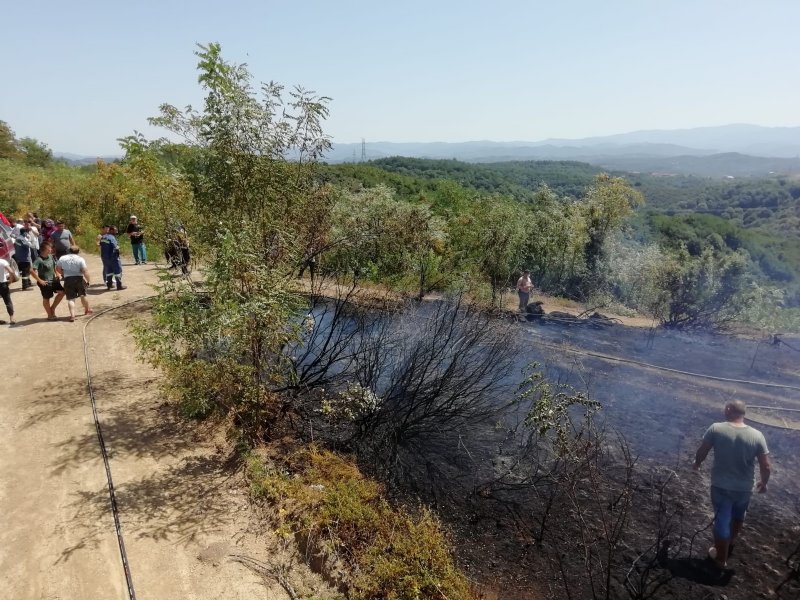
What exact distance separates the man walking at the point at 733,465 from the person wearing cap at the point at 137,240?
46.0 feet

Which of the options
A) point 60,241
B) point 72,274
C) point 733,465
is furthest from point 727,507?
point 60,241

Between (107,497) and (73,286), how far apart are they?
5.82 meters

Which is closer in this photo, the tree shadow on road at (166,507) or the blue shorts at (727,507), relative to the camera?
the blue shorts at (727,507)

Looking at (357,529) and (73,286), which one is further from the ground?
(73,286)

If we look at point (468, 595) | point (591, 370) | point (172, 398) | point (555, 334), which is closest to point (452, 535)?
point (468, 595)

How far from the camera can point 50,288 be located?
9.80 m

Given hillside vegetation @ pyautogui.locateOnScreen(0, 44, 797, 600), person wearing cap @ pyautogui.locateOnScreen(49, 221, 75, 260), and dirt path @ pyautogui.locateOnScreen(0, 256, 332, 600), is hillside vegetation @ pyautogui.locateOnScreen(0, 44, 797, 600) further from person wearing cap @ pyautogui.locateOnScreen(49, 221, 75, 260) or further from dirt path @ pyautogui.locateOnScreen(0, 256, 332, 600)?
person wearing cap @ pyautogui.locateOnScreen(49, 221, 75, 260)

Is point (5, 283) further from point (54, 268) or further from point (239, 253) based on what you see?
point (239, 253)

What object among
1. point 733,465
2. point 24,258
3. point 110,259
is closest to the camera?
point 733,465

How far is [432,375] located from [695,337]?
9452mm

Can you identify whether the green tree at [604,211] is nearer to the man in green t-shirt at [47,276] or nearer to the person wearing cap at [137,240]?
the person wearing cap at [137,240]

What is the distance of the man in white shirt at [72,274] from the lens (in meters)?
9.45

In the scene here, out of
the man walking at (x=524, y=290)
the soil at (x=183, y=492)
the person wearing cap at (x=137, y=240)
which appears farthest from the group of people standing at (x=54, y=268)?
the man walking at (x=524, y=290)

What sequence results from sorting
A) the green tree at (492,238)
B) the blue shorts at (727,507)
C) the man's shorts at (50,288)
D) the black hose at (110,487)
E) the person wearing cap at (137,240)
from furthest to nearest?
the green tree at (492,238), the person wearing cap at (137,240), the man's shorts at (50,288), the blue shorts at (727,507), the black hose at (110,487)
